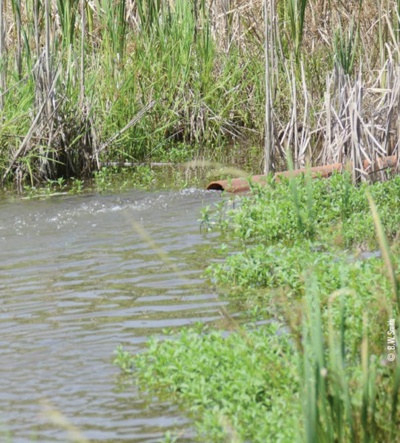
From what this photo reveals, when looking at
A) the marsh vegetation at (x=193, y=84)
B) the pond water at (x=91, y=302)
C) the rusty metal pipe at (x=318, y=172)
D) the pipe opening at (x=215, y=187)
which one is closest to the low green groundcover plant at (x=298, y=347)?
the pond water at (x=91, y=302)

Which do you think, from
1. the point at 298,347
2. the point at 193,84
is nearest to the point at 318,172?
the point at 193,84

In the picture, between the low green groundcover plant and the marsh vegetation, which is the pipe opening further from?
the low green groundcover plant

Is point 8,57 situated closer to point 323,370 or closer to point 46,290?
point 46,290

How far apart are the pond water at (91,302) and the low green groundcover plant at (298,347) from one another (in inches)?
7.2

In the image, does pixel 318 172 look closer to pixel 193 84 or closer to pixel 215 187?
pixel 215 187

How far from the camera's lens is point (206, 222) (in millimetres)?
7180

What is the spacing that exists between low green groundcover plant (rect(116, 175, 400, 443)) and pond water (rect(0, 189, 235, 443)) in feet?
0.60

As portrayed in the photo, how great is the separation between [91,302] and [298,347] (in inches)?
105

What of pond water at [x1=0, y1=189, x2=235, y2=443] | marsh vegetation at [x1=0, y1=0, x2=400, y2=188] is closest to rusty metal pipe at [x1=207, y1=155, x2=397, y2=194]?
marsh vegetation at [x1=0, y1=0, x2=400, y2=188]

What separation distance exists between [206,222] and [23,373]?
2.98 metres

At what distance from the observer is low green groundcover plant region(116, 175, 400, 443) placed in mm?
2859

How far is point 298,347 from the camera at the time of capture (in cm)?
313

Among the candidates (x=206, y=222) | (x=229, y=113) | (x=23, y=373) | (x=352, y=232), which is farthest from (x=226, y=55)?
(x=23, y=373)

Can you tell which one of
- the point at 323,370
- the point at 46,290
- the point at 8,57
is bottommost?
the point at 46,290
